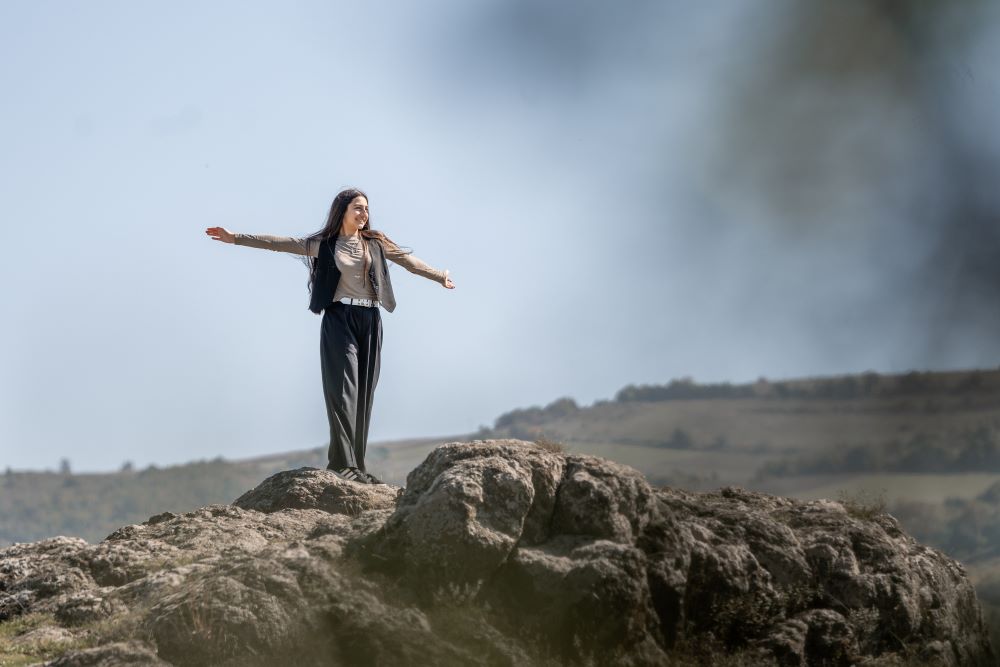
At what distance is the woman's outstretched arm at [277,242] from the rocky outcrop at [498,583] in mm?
2799

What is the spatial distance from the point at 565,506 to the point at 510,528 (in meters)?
0.58

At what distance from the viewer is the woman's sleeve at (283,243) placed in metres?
14.6

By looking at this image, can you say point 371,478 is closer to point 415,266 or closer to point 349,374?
point 349,374

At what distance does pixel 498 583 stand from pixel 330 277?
4.50m

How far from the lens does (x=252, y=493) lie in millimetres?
14102

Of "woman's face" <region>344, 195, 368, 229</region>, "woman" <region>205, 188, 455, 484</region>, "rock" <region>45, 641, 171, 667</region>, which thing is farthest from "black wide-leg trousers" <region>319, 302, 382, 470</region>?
"rock" <region>45, 641, 171, 667</region>

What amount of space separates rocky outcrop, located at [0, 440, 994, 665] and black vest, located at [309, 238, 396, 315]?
7.65 feet

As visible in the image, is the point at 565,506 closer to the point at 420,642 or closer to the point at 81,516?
the point at 420,642

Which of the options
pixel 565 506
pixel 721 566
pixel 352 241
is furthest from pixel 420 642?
pixel 352 241

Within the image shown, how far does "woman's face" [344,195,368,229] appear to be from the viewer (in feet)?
48.5

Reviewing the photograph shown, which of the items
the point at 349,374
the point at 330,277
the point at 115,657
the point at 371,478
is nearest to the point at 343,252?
the point at 330,277

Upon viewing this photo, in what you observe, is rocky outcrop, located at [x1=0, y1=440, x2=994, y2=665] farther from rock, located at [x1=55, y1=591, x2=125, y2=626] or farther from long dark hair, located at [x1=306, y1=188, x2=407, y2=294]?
long dark hair, located at [x1=306, y1=188, x2=407, y2=294]

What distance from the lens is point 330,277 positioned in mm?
14609

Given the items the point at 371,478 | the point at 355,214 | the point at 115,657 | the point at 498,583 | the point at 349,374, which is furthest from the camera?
the point at 355,214
